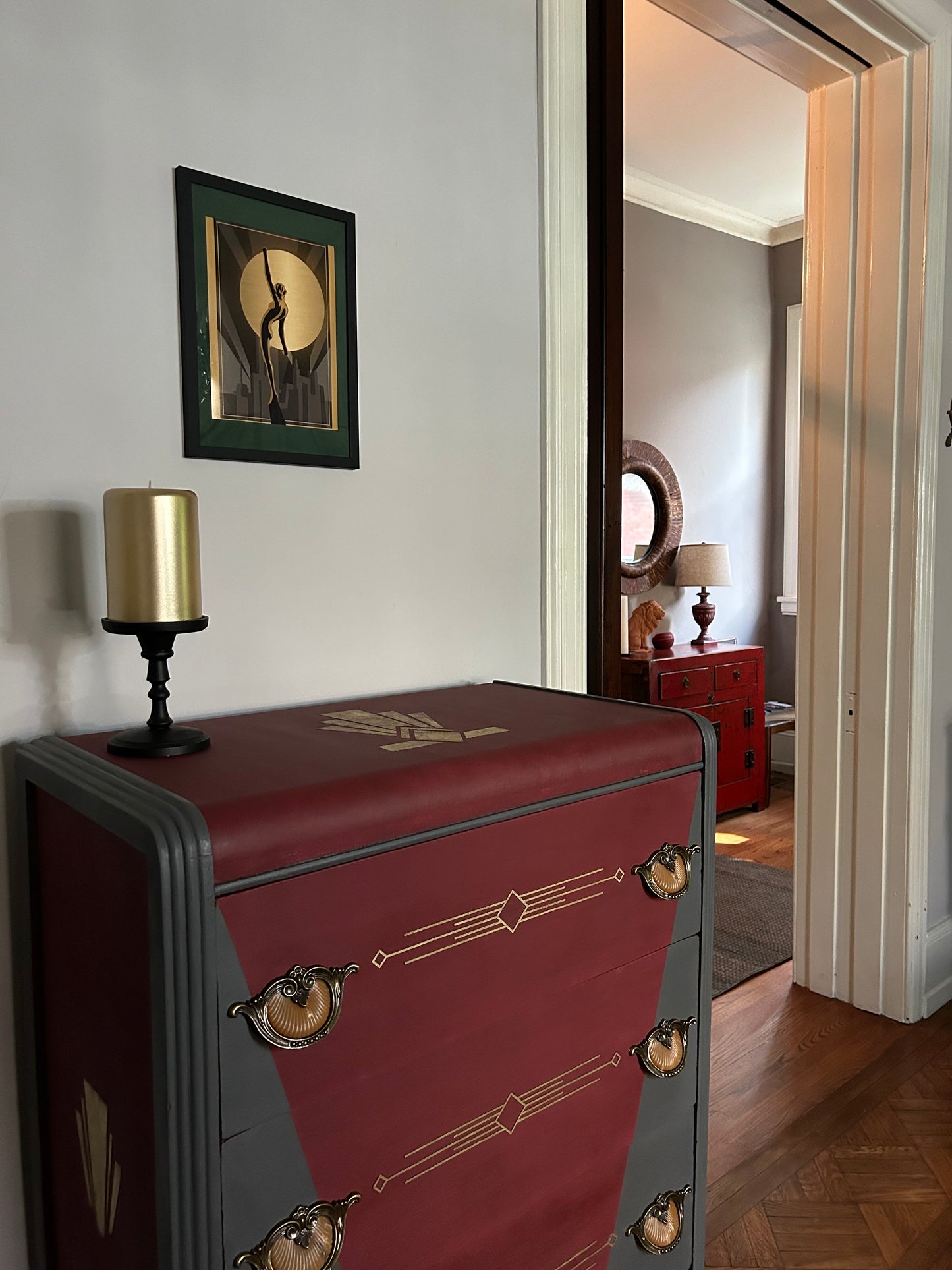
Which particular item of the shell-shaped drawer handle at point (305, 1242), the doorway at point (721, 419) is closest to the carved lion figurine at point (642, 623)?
the doorway at point (721, 419)

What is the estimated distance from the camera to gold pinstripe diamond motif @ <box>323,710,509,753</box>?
107cm

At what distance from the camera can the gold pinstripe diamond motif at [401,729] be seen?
107cm

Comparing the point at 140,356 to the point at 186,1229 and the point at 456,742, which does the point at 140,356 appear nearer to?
the point at 456,742

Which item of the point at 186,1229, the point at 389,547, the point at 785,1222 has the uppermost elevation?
the point at 389,547

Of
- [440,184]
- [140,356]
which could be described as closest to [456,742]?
[140,356]

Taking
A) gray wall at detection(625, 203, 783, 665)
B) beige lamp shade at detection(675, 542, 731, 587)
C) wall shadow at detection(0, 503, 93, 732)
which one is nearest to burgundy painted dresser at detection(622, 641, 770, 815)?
beige lamp shade at detection(675, 542, 731, 587)

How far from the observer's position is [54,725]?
113 cm

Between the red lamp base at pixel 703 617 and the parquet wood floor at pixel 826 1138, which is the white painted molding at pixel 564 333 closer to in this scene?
the parquet wood floor at pixel 826 1138

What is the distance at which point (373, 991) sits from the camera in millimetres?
913

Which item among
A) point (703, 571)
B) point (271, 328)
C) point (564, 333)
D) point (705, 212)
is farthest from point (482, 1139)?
point (705, 212)

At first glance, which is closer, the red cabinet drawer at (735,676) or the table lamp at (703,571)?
the red cabinet drawer at (735,676)

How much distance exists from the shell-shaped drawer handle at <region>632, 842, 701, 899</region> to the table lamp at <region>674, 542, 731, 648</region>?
12.2ft

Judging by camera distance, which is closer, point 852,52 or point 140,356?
point 140,356

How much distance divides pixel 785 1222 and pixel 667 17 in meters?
3.42
